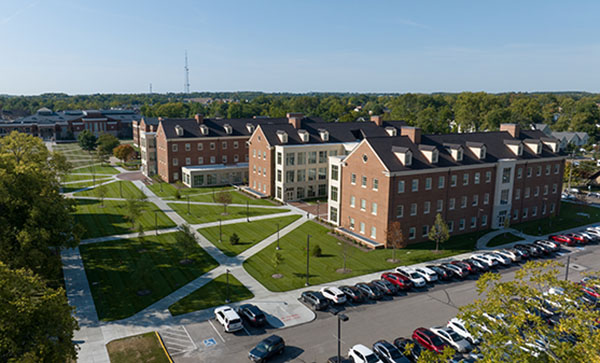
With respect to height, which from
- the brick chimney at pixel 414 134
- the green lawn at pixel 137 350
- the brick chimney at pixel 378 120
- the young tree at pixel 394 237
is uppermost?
the brick chimney at pixel 378 120

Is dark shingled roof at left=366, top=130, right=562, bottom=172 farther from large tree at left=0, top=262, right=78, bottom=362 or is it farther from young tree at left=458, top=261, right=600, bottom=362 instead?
large tree at left=0, top=262, right=78, bottom=362

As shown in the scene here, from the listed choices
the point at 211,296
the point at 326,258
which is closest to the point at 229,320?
the point at 211,296

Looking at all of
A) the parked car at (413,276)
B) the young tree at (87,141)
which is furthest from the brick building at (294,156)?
the young tree at (87,141)

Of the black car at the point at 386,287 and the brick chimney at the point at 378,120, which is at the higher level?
the brick chimney at the point at 378,120

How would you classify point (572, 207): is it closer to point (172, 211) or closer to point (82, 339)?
point (172, 211)

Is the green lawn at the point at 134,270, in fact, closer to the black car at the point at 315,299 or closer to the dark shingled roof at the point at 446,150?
the black car at the point at 315,299

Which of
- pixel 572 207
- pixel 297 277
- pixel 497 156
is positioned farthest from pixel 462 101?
pixel 297 277

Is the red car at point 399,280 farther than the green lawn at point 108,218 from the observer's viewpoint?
No
